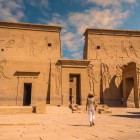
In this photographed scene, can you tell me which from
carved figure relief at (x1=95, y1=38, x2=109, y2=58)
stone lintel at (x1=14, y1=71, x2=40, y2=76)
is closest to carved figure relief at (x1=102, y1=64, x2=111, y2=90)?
carved figure relief at (x1=95, y1=38, x2=109, y2=58)

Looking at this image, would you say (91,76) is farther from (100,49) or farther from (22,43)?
(22,43)

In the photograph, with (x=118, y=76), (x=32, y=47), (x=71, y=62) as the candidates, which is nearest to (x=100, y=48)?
(x=118, y=76)

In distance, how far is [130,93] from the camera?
22.3 metres

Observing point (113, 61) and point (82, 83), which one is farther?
point (113, 61)

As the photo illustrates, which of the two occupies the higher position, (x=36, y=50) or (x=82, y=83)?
(x=36, y=50)

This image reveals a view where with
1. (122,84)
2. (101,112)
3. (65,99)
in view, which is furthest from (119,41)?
(101,112)

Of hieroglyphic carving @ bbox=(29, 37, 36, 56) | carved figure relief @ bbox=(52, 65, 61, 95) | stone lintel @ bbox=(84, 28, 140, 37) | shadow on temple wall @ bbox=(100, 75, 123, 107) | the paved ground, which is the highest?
stone lintel @ bbox=(84, 28, 140, 37)

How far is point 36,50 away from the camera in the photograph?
78.1 ft

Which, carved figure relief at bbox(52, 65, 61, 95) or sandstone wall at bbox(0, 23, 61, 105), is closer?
sandstone wall at bbox(0, 23, 61, 105)

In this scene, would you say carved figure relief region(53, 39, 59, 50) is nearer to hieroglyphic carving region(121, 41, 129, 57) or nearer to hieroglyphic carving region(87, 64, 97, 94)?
hieroglyphic carving region(87, 64, 97, 94)

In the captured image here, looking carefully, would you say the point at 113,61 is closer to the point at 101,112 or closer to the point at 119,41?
the point at 119,41

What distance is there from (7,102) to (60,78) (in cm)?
585

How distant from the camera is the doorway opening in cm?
2193

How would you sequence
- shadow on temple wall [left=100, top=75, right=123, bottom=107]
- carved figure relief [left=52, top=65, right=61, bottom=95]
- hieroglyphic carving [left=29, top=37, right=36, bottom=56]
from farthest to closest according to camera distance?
1. hieroglyphic carving [left=29, top=37, right=36, bottom=56]
2. shadow on temple wall [left=100, top=75, right=123, bottom=107]
3. carved figure relief [left=52, top=65, right=61, bottom=95]
